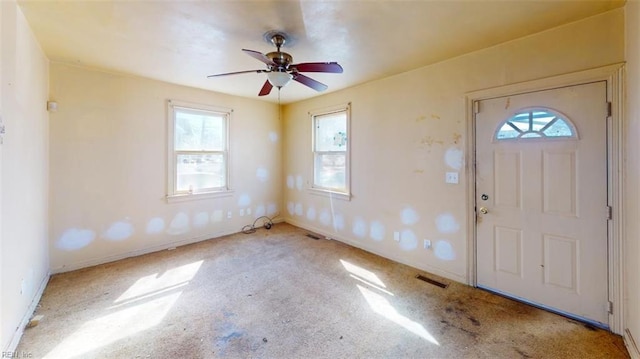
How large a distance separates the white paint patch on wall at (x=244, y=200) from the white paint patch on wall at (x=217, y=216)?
0.39 meters

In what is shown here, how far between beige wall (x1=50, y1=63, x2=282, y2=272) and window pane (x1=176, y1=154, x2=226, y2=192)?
255mm

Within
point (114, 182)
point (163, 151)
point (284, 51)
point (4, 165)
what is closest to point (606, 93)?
point (284, 51)

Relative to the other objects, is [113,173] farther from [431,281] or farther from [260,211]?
[431,281]

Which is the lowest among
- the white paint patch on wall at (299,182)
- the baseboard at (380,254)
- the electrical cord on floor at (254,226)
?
the baseboard at (380,254)

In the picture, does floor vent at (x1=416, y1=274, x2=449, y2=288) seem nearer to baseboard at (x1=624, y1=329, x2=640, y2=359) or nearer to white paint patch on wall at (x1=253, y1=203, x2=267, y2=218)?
baseboard at (x1=624, y1=329, x2=640, y2=359)

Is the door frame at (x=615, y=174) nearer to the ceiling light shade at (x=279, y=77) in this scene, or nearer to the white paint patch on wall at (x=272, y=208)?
the ceiling light shade at (x=279, y=77)

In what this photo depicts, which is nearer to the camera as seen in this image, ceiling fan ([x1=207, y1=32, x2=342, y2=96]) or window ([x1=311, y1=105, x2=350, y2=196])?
ceiling fan ([x1=207, y1=32, x2=342, y2=96])

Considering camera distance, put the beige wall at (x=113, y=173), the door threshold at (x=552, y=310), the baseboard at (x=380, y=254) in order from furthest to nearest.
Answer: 1. the beige wall at (x=113, y=173)
2. the baseboard at (x=380, y=254)
3. the door threshold at (x=552, y=310)

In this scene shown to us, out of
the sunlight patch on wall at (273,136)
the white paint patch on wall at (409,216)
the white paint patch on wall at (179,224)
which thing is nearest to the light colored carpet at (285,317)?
the white paint patch on wall at (409,216)

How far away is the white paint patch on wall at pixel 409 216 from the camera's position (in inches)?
135

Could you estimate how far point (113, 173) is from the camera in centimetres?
359

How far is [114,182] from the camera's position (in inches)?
142

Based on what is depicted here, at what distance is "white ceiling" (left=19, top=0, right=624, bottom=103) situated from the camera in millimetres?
2010

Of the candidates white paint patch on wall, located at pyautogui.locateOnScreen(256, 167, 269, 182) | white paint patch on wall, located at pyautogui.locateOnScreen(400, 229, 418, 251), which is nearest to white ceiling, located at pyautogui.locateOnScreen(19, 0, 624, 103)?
white paint patch on wall, located at pyautogui.locateOnScreen(400, 229, 418, 251)
